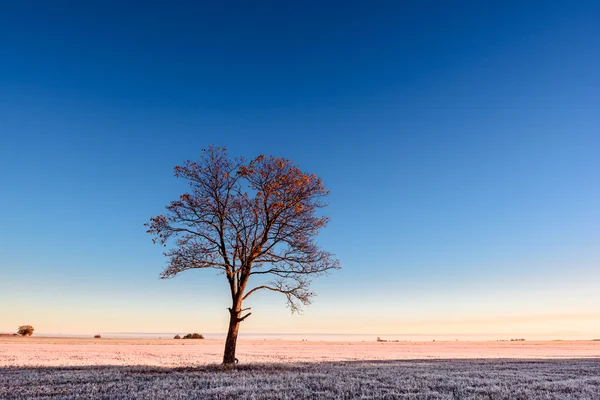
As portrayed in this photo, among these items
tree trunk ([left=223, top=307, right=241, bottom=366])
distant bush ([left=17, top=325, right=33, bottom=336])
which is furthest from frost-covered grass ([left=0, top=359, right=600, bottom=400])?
distant bush ([left=17, top=325, right=33, bottom=336])

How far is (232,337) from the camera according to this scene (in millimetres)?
23781

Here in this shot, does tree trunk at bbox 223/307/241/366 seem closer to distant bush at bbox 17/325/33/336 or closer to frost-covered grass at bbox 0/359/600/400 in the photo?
frost-covered grass at bbox 0/359/600/400

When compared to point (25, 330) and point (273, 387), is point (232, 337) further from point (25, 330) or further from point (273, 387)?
point (25, 330)

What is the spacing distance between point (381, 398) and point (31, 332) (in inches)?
5861

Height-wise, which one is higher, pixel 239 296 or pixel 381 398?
pixel 239 296

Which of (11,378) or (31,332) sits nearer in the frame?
(11,378)

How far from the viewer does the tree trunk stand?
23525 mm

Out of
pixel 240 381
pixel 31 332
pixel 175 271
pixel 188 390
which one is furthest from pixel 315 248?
pixel 31 332

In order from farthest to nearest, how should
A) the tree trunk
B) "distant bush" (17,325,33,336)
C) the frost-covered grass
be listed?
"distant bush" (17,325,33,336) → the tree trunk → the frost-covered grass

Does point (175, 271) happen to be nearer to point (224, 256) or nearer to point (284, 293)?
point (224, 256)

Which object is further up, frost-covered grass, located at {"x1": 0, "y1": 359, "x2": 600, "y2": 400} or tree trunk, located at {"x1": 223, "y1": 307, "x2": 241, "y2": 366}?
tree trunk, located at {"x1": 223, "y1": 307, "x2": 241, "y2": 366}

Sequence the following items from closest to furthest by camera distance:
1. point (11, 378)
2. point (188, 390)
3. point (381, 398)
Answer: point (381, 398)
point (188, 390)
point (11, 378)

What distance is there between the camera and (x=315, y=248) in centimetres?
2530

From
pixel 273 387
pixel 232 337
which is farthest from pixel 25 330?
pixel 273 387
